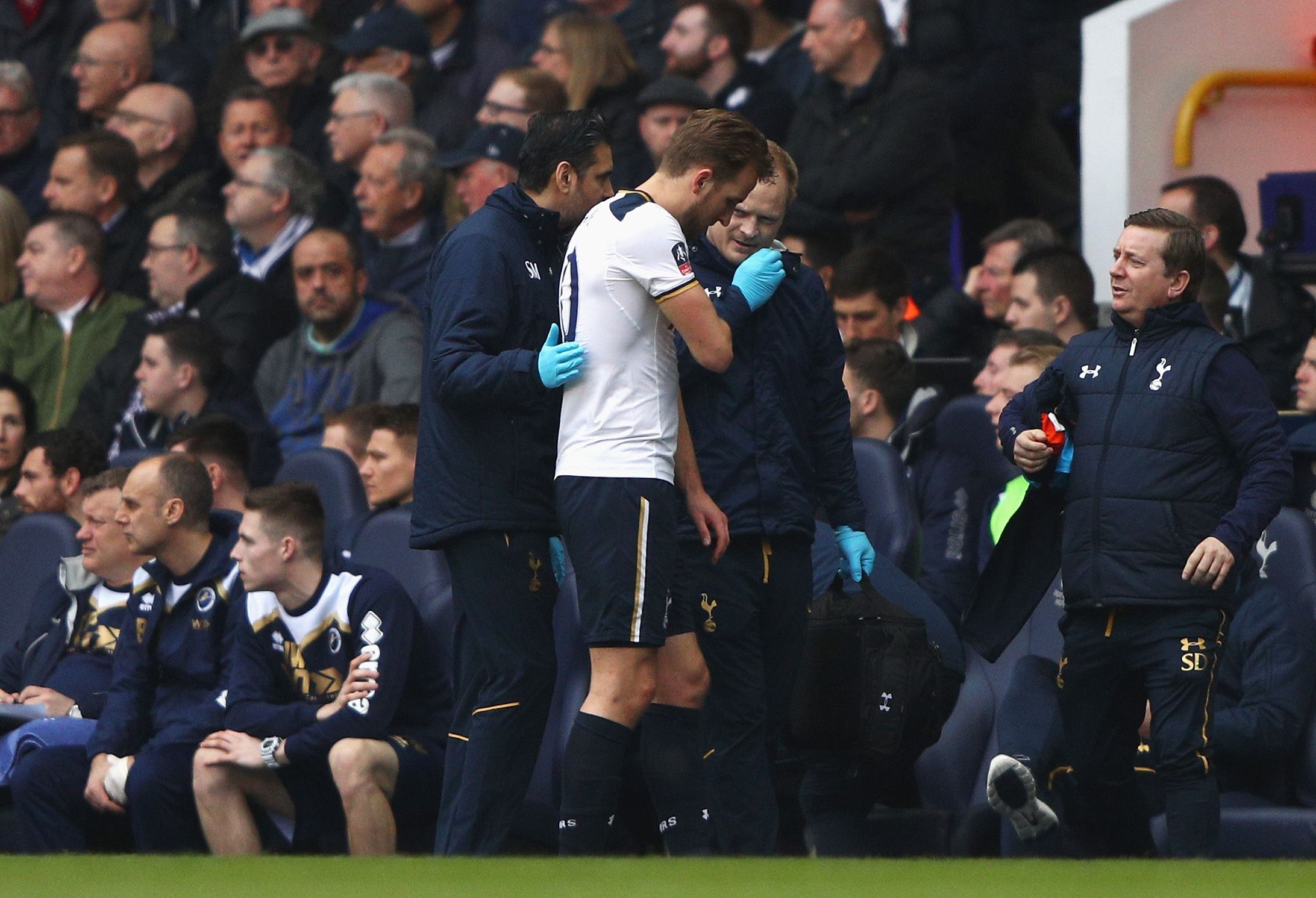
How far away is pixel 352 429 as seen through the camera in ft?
24.8

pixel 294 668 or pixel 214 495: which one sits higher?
pixel 214 495

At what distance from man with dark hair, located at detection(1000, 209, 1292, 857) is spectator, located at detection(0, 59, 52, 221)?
7301 mm

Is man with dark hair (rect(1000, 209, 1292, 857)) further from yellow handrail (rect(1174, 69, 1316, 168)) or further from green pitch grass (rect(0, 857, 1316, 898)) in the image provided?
yellow handrail (rect(1174, 69, 1316, 168))

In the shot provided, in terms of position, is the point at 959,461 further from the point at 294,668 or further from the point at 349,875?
the point at 349,875

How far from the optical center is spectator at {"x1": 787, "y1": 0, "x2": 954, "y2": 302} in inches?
340

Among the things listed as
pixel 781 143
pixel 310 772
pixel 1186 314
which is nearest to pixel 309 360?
pixel 781 143

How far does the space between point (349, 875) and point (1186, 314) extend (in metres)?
2.60

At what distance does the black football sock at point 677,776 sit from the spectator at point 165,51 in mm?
7517

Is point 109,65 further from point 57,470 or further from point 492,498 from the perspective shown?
point 492,498

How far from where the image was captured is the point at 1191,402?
499 cm

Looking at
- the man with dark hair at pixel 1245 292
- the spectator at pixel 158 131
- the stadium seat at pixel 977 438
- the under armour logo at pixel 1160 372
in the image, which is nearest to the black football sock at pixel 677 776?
the under armour logo at pixel 1160 372

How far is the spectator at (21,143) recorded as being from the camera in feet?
36.2

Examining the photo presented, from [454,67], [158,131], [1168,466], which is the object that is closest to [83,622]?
[1168,466]

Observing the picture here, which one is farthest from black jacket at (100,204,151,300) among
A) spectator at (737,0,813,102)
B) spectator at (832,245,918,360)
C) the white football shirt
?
the white football shirt
